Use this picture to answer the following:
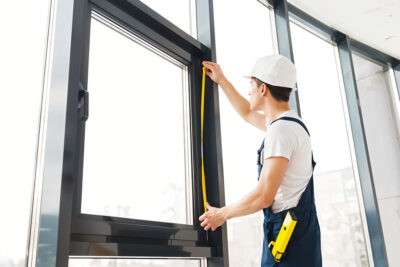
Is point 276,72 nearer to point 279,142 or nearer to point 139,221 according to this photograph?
point 279,142

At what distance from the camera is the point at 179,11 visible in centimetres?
205

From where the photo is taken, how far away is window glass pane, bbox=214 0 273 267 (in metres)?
1.94

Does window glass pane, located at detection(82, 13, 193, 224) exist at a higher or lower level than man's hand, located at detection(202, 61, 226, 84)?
lower

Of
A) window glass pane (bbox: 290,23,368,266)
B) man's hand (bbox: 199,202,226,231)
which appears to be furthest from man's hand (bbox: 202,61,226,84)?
window glass pane (bbox: 290,23,368,266)

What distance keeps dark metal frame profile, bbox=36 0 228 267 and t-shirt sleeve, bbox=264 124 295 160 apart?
358mm

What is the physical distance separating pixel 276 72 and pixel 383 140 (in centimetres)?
221

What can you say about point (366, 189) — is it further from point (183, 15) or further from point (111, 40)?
point (111, 40)

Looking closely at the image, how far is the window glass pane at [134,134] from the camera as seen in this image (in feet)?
4.62

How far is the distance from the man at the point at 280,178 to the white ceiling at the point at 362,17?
54.7 inches

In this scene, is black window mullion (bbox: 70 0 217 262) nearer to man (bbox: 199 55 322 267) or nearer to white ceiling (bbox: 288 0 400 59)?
man (bbox: 199 55 322 267)

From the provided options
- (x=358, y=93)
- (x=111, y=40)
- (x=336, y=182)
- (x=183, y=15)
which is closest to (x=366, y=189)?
(x=336, y=182)

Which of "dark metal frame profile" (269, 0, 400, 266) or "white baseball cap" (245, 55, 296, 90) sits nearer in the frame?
"white baseball cap" (245, 55, 296, 90)

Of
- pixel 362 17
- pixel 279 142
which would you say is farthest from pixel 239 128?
pixel 362 17

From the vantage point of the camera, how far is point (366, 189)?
2955 millimetres
